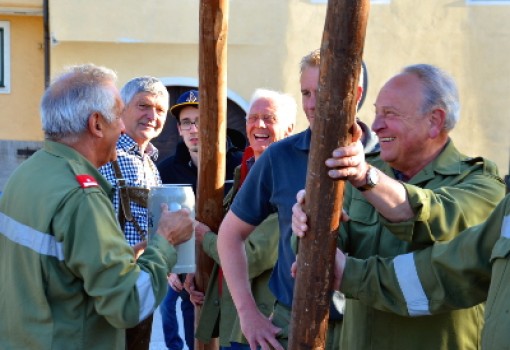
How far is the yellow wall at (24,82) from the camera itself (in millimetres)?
16062

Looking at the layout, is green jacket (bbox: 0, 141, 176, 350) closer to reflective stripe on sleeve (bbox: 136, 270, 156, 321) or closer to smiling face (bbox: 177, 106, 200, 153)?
reflective stripe on sleeve (bbox: 136, 270, 156, 321)

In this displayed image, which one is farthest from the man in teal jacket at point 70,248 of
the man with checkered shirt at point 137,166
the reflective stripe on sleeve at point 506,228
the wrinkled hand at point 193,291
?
the wrinkled hand at point 193,291

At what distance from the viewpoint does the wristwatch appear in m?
Result: 2.48

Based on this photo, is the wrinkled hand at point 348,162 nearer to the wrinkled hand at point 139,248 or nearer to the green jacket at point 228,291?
the wrinkled hand at point 139,248

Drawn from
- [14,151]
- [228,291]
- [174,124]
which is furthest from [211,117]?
[14,151]

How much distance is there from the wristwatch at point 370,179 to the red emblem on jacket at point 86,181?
2.89 feet

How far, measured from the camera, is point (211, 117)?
4.32 metres

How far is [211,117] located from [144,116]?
0.36m

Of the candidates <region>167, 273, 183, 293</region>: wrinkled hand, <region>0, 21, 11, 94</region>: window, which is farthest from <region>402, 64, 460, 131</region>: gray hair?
<region>0, 21, 11, 94</region>: window

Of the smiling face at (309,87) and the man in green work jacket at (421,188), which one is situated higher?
the smiling face at (309,87)

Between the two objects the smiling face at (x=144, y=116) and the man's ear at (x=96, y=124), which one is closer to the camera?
the man's ear at (x=96, y=124)

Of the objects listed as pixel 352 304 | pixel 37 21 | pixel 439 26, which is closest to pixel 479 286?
pixel 352 304

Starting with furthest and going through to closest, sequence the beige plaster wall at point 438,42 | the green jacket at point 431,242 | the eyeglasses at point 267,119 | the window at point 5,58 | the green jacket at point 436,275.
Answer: the window at point 5,58 → the beige plaster wall at point 438,42 → the eyeglasses at point 267,119 → the green jacket at point 431,242 → the green jacket at point 436,275

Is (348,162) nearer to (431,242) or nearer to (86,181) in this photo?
(431,242)
